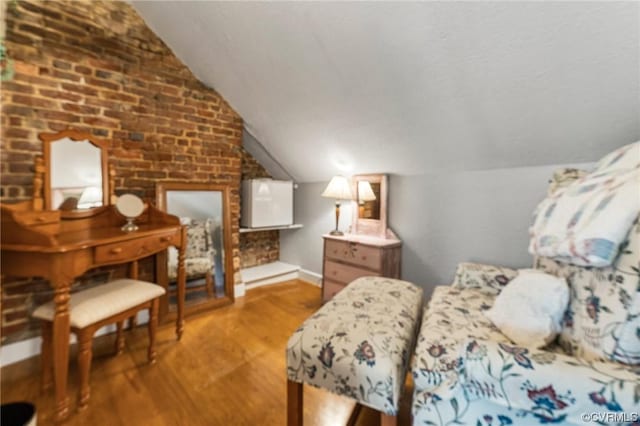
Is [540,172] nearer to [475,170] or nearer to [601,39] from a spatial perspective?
[475,170]

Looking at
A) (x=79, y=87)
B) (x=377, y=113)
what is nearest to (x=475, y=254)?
(x=377, y=113)

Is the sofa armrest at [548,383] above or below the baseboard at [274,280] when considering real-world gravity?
above

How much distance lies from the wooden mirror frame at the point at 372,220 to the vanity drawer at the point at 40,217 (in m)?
2.31

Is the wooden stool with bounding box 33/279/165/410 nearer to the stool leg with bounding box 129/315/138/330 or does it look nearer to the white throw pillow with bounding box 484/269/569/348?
the stool leg with bounding box 129/315/138/330

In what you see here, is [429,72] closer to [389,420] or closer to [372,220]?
[372,220]

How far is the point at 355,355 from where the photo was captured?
111cm

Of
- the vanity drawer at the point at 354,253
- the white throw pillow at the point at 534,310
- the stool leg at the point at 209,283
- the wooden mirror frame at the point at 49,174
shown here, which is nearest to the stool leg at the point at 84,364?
the wooden mirror frame at the point at 49,174

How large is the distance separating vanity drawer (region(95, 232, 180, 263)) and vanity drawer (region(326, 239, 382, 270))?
136cm

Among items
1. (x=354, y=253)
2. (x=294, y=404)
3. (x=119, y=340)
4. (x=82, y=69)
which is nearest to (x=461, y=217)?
(x=354, y=253)

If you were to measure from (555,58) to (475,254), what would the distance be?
135cm

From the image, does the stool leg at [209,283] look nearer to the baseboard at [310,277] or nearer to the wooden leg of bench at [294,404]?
the baseboard at [310,277]

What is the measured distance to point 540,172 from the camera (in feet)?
6.14

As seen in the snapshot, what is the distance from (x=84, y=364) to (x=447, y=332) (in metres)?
1.80

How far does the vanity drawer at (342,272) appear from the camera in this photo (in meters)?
2.52
